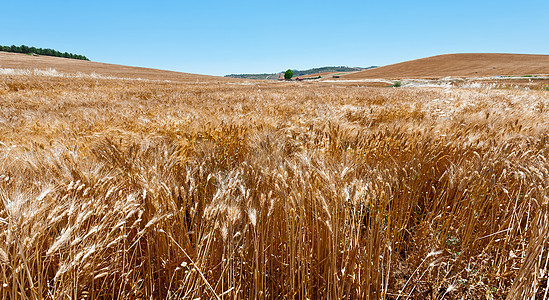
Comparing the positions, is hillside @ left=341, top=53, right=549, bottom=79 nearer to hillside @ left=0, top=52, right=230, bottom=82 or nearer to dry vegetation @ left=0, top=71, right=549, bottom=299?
hillside @ left=0, top=52, right=230, bottom=82

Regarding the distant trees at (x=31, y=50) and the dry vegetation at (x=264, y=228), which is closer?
the dry vegetation at (x=264, y=228)

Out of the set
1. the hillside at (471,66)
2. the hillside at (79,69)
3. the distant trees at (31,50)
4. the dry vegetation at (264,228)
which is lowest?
the dry vegetation at (264,228)

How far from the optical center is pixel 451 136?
82.2 inches

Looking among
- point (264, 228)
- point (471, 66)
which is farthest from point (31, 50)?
point (471, 66)

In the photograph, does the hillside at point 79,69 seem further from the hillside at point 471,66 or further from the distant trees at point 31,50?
the hillside at point 471,66

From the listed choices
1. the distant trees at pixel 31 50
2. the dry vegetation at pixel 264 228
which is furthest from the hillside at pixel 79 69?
the distant trees at pixel 31 50

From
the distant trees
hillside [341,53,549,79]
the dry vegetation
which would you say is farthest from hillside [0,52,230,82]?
hillside [341,53,549,79]

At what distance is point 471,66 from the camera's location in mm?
64000

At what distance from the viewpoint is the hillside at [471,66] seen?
177ft

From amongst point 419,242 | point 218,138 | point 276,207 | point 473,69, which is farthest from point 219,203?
point 473,69

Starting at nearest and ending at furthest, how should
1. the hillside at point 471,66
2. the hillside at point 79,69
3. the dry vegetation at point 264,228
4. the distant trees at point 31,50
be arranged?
the dry vegetation at point 264,228 → the hillside at point 79,69 → the hillside at point 471,66 → the distant trees at point 31,50

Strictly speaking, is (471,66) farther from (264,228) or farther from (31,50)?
(31,50)

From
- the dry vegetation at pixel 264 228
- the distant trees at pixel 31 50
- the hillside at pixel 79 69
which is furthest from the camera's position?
the distant trees at pixel 31 50

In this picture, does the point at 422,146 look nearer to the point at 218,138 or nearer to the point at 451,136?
the point at 451,136
